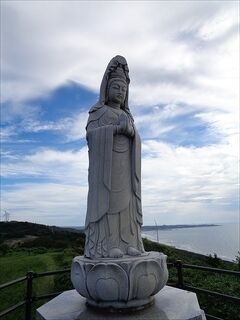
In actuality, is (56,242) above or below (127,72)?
below

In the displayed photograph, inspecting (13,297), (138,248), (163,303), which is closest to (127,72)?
(138,248)

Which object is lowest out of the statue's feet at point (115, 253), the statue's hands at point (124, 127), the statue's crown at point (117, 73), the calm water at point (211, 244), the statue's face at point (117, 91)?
the calm water at point (211, 244)

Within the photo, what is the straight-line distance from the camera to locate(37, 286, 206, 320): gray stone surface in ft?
14.0

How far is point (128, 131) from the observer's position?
209 inches

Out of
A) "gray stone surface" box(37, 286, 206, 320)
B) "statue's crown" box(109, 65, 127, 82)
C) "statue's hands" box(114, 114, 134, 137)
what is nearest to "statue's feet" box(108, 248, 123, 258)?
"gray stone surface" box(37, 286, 206, 320)

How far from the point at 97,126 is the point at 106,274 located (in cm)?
228

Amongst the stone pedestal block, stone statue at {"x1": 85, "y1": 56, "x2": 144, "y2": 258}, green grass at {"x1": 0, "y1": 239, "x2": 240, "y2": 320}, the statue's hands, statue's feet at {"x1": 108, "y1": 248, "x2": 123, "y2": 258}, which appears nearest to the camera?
the stone pedestal block

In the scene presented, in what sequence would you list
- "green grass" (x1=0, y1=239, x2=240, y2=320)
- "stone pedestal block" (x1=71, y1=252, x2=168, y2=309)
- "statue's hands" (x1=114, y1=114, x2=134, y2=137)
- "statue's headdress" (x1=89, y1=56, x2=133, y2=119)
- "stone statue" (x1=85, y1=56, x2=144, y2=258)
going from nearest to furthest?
"stone pedestal block" (x1=71, y1=252, x2=168, y2=309) < "stone statue" (x1=85, y1=56, x2=144, y2=258) < "statue's hands" (x1=114, y1=114, x2=134, y2=137) < "statue's headdress" (x1=89, y1=56, x2=133, y2=119) < "green grass" (x1=0, y1=239, x2=240, y2=320)

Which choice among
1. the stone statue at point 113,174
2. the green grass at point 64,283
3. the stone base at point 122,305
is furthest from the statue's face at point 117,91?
the green grass at point 64,283

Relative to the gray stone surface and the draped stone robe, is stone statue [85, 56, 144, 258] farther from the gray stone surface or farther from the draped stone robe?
the gray stone surface

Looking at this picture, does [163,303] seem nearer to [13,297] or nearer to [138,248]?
[138,248]

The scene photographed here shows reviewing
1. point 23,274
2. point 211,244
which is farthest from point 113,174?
point 211,244

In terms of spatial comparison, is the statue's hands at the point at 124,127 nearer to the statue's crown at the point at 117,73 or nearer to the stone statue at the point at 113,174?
the stone statue at the point at 113,174

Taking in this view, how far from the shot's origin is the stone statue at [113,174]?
4.88 m
